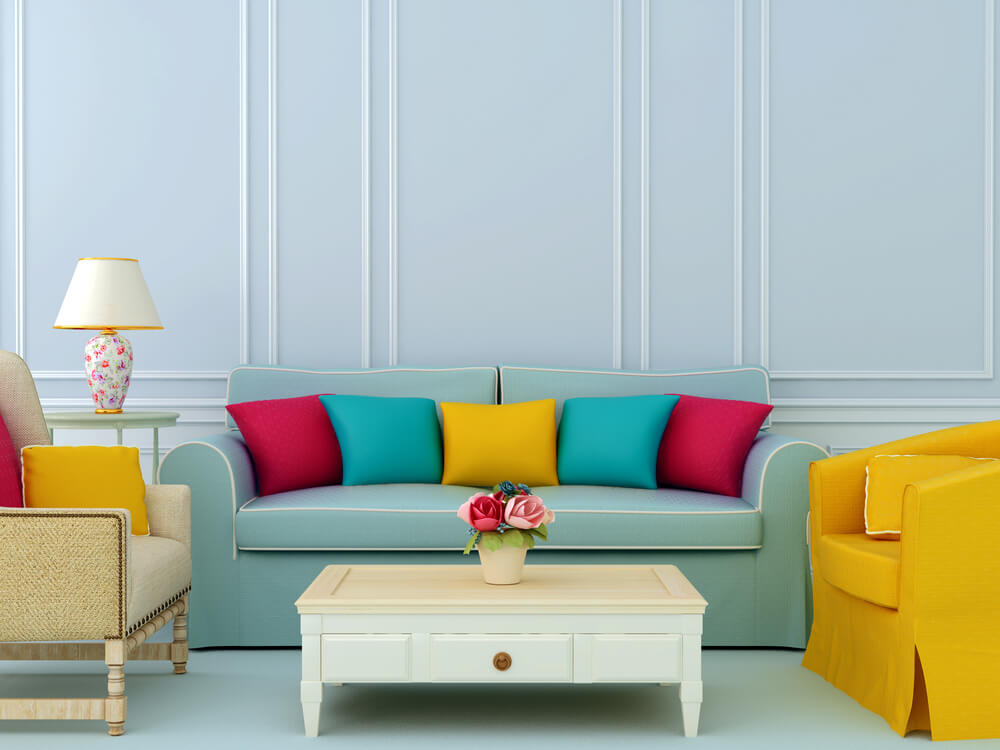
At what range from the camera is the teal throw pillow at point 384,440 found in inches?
126

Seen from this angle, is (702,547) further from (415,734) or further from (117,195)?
(117,195)

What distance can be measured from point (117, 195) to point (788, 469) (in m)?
2.98

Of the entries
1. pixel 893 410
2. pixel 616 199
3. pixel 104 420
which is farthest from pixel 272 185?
pixel 893 410

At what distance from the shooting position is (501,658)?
2.13m

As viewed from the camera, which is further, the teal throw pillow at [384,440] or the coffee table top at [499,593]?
the teal throw pillow at [384,440]

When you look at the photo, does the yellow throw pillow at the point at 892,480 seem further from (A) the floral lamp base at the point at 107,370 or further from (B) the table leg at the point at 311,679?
(A) the floral lamp base at the point at 107,370

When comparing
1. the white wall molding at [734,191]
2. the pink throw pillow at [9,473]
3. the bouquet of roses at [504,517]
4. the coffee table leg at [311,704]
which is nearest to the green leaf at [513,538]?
the bouquet of roses at [504,517]

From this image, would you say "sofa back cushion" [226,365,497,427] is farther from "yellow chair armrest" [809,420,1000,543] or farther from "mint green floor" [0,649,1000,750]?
"yellow chair armrest" [809,420,1000,543]

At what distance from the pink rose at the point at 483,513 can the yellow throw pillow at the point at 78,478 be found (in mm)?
1000

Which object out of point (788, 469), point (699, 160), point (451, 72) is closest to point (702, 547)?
point (788, 469)

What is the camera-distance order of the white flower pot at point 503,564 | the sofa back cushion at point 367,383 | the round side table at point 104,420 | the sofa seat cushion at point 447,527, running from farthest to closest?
the sofa back cushion at point 367,383 < the round side table at point 104,420 < the sofa seat cushion at point 447,527 < the white flower pot at point 503,564

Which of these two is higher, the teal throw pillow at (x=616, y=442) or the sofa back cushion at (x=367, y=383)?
the sofa back cushion at (x=367, y=383)

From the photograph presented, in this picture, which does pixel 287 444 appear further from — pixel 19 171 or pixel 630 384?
pixel 19 171

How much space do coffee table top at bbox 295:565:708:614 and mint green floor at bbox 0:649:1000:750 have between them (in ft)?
1.05
